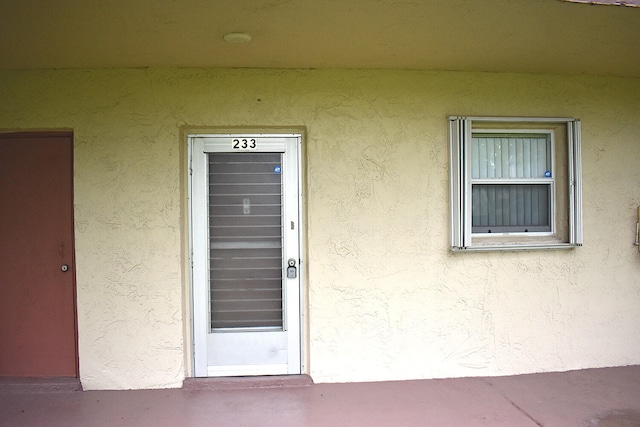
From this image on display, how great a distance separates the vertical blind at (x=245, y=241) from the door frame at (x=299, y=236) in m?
0.18

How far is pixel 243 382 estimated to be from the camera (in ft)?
12.5

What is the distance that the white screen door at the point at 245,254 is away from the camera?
3.91 m

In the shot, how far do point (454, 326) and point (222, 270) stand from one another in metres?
2.22

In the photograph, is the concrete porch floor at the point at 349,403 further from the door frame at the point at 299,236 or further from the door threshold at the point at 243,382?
the door frame at the point at 299,236

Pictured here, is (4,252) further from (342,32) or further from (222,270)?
(342,32)

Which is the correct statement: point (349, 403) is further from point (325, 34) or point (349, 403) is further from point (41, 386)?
point (325, 34)

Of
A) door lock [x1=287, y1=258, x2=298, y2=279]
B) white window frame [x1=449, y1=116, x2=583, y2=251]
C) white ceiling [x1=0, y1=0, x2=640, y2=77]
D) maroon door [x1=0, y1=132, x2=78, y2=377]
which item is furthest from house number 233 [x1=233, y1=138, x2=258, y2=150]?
white window frame [x1=449, y1=116, x2=583, y2=251]

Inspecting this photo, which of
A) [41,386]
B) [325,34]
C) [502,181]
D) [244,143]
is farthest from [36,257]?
[502,181]

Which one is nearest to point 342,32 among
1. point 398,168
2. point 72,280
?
point 398,168

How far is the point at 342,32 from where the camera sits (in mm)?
3102

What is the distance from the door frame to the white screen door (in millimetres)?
27

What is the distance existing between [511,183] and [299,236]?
2106 mm

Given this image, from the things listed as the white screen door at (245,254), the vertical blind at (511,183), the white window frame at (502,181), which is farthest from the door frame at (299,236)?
the vertical blind at (511,183)

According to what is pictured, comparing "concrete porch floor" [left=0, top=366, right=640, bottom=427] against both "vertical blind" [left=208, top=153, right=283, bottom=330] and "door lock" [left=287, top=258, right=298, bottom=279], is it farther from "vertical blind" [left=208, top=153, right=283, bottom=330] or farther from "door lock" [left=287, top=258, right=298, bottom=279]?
"door lock" [left=287, top=258, right=298, bottom=279]
